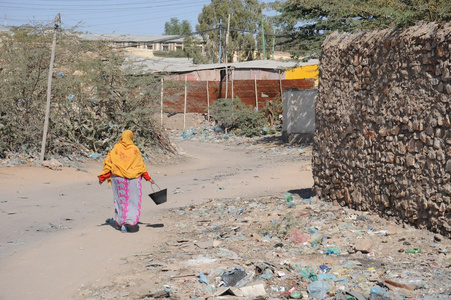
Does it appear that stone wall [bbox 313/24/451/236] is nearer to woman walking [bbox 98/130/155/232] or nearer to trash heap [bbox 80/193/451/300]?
trash heap [bbox 80/193/451/300]

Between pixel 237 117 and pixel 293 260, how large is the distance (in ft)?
66.4

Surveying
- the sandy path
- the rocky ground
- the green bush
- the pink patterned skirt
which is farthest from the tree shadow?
the green bush

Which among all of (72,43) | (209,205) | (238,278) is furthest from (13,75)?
Answer: (238,278)

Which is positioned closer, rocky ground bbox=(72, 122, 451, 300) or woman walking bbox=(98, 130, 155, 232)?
rocky ground bbox=(72, 122, 451, 300)

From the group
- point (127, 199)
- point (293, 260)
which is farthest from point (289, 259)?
point (127, 199)

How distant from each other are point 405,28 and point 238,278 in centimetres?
372

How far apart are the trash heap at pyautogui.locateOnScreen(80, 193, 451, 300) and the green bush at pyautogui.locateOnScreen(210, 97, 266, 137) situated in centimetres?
1687

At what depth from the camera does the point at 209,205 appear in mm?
10156

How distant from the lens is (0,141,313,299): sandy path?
591 centimetres

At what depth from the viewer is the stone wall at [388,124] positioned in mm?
6559

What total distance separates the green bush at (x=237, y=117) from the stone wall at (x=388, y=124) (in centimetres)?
1649

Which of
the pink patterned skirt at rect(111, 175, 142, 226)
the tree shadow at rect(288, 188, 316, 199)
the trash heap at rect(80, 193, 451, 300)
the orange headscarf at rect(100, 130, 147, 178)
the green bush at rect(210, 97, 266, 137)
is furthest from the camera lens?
the green bush at rect(210, 97, 266, 137)

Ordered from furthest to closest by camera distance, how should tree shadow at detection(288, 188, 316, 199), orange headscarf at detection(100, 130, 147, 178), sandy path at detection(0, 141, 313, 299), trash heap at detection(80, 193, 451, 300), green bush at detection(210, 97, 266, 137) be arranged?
green bush at detection(210, 97, 266, 137), tree shadow at detection(288, 188, 316, 199), orange headscarf at detection(100, 130, 147, 178), sandy path at detection(0, 141, 313, 299), trash heap at detection(80, 193, 451, 300)

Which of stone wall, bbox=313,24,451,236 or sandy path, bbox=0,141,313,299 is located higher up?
stone wall, bbox=313,24,451,236
